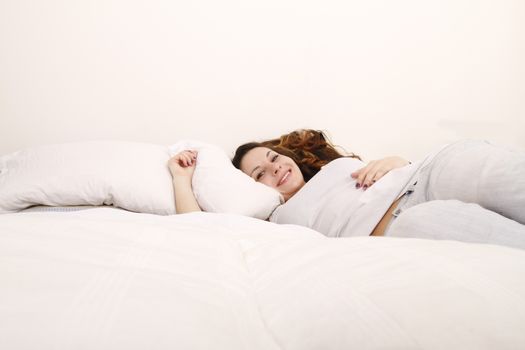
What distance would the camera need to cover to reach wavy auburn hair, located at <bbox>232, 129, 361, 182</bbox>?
1.62 meters

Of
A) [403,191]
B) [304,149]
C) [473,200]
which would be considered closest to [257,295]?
[473,200]

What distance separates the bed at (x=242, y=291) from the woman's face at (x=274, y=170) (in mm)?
782

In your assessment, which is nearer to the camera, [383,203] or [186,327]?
[186,327]

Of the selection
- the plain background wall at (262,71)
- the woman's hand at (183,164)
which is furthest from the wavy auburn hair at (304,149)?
A: the woman's hand at (183,164)

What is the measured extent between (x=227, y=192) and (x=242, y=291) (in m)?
0.84

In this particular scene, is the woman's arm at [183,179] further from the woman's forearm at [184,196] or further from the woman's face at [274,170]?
the woman's face at [274,170]

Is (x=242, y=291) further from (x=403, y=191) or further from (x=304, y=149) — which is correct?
(x=304, y=149)

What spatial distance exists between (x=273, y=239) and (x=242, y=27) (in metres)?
1.37

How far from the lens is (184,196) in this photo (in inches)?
49.8

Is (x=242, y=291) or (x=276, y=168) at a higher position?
(x=242, y=291)

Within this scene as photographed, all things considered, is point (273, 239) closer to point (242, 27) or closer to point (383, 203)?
point (383, 203)

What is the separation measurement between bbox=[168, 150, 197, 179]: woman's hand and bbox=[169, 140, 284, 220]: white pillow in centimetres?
3

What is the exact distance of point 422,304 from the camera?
0.33 m

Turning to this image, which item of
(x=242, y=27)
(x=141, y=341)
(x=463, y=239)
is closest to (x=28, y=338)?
(x=141, y=341)
